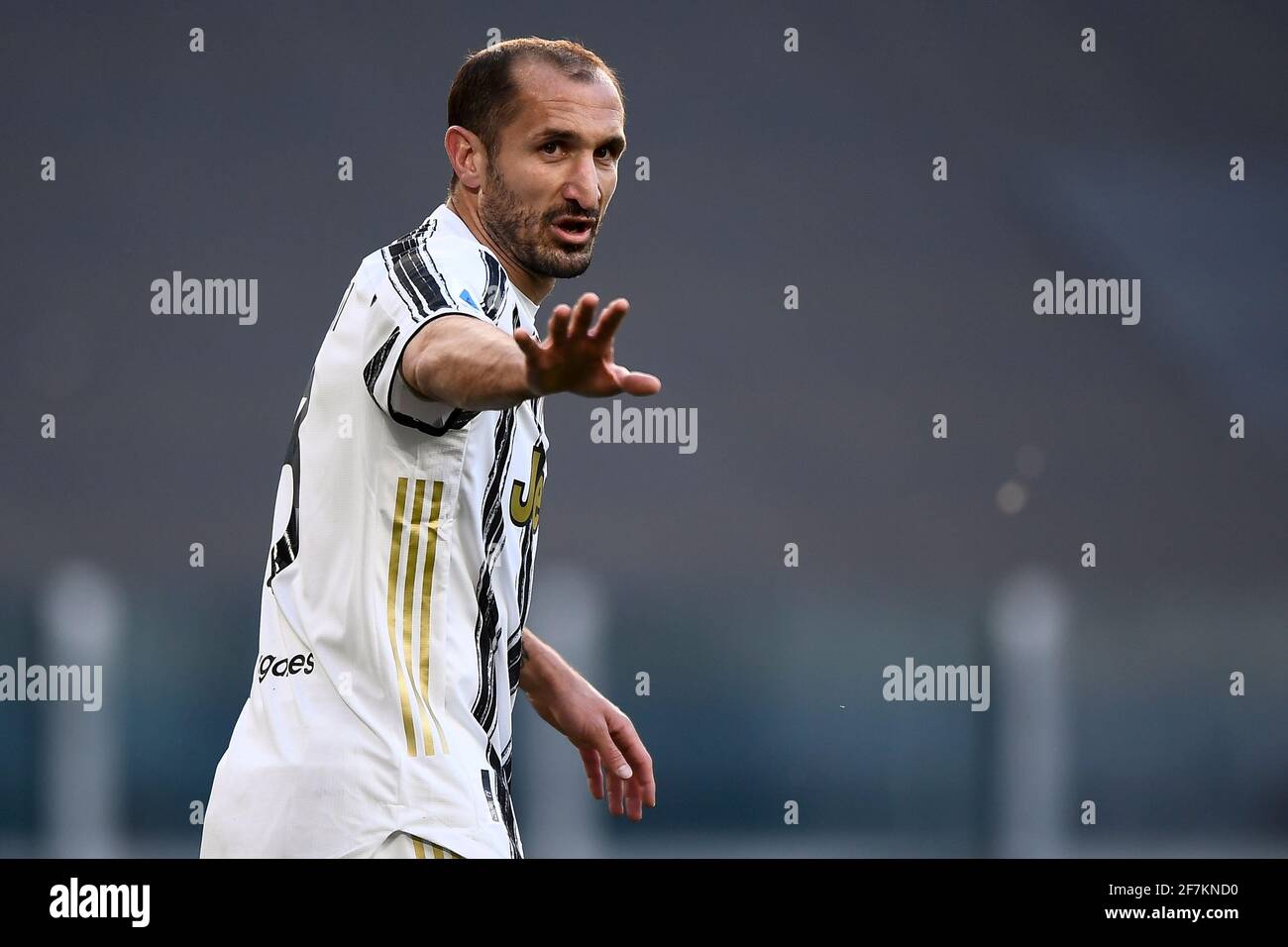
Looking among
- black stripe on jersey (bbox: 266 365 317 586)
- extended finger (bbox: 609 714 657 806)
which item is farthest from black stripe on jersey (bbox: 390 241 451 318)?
extended finger (bbox: 609 714 657 806)

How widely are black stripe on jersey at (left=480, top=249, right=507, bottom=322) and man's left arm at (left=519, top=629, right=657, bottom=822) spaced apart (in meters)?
0.68

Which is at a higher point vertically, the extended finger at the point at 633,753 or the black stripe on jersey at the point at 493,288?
the black stripe on jersey at the point at 493,288

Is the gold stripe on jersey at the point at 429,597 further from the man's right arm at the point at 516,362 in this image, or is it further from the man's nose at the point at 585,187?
the man's nose at the point at 585,187

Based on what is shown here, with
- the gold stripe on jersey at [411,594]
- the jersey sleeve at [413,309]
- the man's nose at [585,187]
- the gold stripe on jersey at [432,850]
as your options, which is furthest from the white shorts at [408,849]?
the man's nose at [585,187]

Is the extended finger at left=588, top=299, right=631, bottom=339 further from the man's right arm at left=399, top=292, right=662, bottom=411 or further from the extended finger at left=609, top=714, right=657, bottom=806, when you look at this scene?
the extended finger at left=609, top=714, right=657, bottom=806

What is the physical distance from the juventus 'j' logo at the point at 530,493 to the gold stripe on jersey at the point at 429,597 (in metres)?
0.16

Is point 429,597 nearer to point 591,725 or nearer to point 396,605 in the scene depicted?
point 396,605

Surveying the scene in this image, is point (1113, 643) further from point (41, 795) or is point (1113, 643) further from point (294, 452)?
point (294, 452)

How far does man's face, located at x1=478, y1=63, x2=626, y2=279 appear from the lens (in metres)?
2.14

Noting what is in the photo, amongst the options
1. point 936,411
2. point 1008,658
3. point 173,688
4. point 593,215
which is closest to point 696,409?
point 936,411

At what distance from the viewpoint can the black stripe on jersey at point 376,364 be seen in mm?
1847

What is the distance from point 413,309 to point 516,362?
0.84 ft
